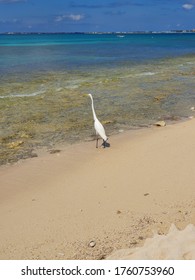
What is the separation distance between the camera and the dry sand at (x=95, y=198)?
5891mm

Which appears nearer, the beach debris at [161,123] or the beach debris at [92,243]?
the beach debris at [92,243]

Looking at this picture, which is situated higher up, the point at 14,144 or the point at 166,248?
the point at 166,248

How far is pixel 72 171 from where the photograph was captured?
9086mm

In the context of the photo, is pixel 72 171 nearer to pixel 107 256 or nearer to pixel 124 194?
pixel 124 194

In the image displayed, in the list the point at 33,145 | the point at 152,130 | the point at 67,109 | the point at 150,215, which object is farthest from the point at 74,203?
the point at 67,109

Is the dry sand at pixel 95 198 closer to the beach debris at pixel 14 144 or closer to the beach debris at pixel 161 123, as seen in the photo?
the beach debris at pixel 14 144

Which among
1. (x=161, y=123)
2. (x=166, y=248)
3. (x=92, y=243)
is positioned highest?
(x=166, y=248)

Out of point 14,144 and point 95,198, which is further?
point 14,144

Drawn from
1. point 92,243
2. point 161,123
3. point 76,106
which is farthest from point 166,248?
point 76,106

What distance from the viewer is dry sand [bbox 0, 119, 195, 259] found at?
5.89 meters

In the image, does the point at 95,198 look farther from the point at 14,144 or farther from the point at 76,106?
the point at 76,106

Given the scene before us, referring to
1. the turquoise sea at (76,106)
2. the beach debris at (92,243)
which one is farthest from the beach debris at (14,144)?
the beach debris at (92,243)

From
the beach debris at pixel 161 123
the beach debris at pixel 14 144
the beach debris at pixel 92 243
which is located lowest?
the beach debris at pixel 92 243

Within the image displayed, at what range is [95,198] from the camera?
288 inches
